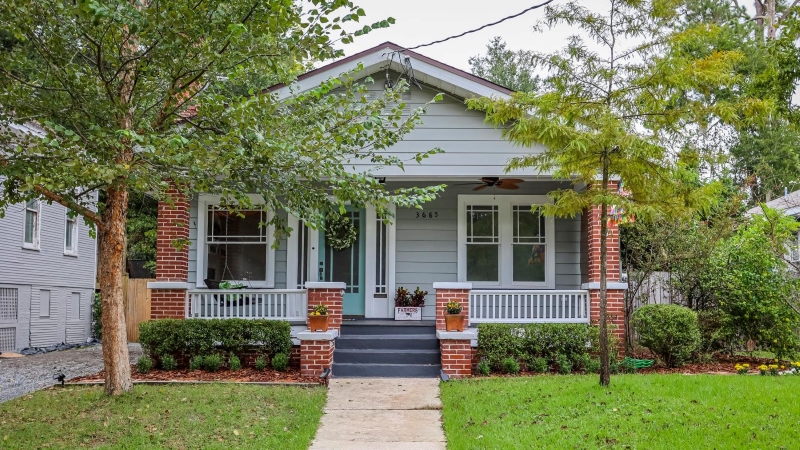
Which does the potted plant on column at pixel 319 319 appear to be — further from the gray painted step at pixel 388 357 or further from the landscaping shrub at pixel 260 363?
the landscaping shrub at pixel 260 363

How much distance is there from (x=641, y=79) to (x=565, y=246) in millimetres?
4922

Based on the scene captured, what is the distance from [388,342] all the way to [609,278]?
11.4 ft

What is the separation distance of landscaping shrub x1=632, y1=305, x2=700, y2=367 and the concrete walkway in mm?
3296

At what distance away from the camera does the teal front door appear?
12055mm

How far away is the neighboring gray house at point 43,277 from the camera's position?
1631cm

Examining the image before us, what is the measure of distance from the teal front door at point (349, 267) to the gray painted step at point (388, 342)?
1.59 meters

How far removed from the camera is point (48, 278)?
18.2 meters

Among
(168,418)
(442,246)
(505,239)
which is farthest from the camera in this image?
(442,246)

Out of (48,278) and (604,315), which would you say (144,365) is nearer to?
(604,315)

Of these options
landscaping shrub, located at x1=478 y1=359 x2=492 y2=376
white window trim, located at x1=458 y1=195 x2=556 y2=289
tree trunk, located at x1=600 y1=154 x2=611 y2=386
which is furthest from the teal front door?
tree trunk, located at x1=600 y1=154 x2=611 y2=386

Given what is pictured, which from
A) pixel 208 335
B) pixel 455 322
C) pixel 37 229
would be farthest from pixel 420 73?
pixel 37 229

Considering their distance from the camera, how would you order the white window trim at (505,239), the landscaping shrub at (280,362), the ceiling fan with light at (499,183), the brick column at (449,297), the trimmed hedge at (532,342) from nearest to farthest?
the trimmed hedge at (532,342) < the landscaping shrub at (280,362) < the brick column at (449,297) < the ceiling fan with light at (499,183) < the white window trim at (505,239)

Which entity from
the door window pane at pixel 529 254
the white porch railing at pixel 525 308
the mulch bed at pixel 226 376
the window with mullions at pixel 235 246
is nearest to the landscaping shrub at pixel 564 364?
the white porch railing at pixel 525 308

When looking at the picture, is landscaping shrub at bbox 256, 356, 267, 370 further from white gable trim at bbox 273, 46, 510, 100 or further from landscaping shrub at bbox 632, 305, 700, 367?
landscaping shrub at bbox 632, 305, 700, 367
